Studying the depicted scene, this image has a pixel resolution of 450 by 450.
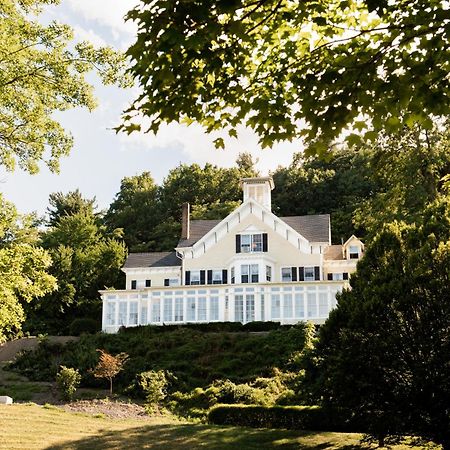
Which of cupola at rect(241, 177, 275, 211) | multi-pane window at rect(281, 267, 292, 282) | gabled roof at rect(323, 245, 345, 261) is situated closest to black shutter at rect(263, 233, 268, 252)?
multi-pane window at rect(281, 267, 292, 282)

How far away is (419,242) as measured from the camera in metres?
16.6

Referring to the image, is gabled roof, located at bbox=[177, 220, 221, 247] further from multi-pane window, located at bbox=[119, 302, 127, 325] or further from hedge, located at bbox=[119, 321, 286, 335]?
hedge, located at bbox=[119, 321, 286, 335]

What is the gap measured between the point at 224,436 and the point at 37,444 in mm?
4596

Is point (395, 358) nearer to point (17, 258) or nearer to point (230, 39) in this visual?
point (17, 258)

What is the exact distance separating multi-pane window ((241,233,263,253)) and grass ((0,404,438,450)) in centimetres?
2629

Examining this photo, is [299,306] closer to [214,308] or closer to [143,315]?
[214,308]

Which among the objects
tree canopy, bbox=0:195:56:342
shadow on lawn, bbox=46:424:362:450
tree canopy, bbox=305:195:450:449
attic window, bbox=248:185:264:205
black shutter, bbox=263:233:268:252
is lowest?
shadow on lawn, bbox=46:424:362:450

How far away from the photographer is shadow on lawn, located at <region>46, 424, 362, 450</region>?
15.3m

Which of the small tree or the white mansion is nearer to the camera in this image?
the small tree

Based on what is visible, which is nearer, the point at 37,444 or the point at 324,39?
the point at 324,39

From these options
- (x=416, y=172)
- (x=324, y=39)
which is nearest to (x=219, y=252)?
(x=416, y=172)

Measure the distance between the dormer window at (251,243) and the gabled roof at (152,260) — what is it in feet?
A: 16.4

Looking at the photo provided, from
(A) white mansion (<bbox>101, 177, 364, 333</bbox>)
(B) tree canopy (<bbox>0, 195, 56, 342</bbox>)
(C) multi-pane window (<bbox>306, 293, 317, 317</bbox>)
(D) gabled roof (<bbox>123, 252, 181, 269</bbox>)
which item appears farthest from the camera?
(D) gabled roof (<bbox>123, 252, 181, 269</bbox>)

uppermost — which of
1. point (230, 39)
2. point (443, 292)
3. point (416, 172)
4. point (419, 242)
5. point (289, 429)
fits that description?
point (416, 172)
